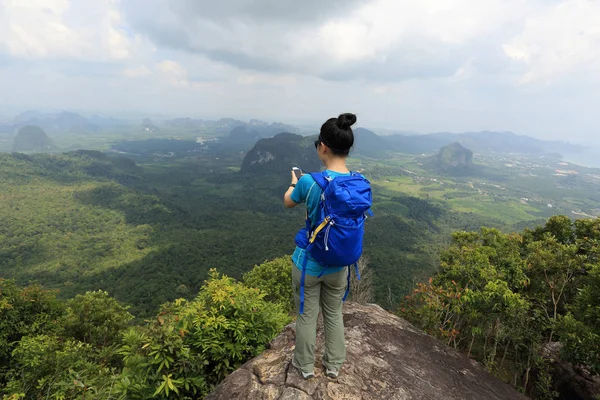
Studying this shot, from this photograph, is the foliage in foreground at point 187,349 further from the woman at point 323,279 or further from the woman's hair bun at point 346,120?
the woman's hair bun at point 346,120

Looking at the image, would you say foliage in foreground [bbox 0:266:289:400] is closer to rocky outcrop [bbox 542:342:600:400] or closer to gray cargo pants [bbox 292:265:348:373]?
gray cargo pants [bbox 292:265:348:373]

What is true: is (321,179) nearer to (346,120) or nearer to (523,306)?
(346,120)

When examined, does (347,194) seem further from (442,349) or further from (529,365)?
(529,365)

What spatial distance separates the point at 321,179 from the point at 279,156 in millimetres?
162060

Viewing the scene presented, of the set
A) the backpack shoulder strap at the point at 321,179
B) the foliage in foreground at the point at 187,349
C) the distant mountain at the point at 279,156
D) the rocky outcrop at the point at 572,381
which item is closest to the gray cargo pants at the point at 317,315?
the backpack shoulder strap at the point at 321,179

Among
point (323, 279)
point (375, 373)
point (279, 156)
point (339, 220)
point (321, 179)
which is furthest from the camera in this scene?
point (279, 156)

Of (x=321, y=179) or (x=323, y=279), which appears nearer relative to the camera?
(x=321, y=179)

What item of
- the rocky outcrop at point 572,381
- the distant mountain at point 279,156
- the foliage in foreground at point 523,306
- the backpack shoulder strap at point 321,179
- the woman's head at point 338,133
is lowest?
the distant mountain at point 279,156

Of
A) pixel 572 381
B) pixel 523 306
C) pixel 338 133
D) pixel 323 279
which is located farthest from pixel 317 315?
pixel 572 381

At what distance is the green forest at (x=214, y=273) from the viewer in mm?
3674

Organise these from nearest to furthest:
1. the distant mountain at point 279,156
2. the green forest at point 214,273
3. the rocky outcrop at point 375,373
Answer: the rocky outcrop at point 375,373 < the green forest at point 214,273 < the distant mountain at point 279,156

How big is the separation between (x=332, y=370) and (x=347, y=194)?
77.1 inches

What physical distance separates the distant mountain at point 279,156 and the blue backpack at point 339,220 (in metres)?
143

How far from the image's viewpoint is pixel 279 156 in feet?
532
